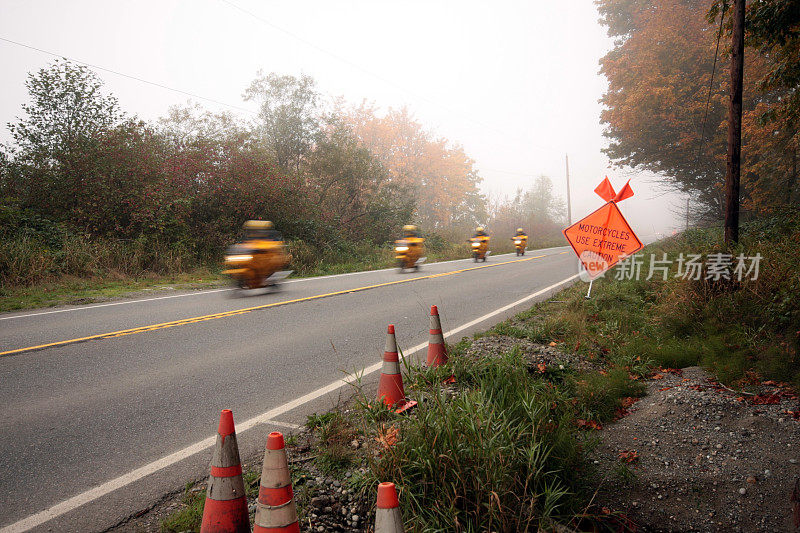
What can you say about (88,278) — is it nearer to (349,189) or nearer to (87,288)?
(87,288)

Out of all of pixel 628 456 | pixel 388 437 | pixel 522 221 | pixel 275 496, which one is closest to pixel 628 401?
pixel 628 456

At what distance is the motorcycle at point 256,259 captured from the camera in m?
9.98

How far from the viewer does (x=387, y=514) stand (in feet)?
6.15

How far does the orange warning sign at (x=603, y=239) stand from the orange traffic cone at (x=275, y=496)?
27.4ft

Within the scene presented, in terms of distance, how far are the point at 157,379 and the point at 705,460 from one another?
5.06 metres

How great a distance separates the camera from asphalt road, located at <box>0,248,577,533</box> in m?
2.97

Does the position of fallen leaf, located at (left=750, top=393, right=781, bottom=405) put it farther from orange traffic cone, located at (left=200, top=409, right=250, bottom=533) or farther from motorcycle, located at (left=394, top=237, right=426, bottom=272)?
motorcycle, located at (left=394, top=237, right=426, bottom=272)

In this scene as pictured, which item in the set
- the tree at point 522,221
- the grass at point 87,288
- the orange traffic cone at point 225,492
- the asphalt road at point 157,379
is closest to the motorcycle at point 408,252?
the asphalt road at point 157,379

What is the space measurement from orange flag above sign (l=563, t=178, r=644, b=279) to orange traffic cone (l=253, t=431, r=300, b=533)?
826 centimetres

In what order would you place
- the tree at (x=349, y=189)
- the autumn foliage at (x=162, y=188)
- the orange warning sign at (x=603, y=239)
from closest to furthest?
the orange warning sign at (x=603, y=239), the autumn foliage at (x=162, y=188), the tree at (x=349, y=189)

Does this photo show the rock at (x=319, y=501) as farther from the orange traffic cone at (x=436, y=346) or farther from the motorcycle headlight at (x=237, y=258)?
the motorcycle headlight at (x=237, y=258)

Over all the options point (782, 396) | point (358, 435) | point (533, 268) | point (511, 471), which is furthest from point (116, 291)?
point (533, 268)

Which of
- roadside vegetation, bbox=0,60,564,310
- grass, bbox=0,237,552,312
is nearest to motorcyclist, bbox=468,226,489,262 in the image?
roadside vegetation, bbox=0,60,564,310

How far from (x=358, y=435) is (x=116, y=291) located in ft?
29.5
